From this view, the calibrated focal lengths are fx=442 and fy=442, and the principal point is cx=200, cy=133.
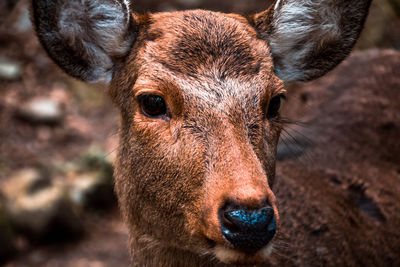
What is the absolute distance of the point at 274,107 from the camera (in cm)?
343

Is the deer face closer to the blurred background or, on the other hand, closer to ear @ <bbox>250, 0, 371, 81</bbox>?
ear @ <bbox>250, 0, 371, 81</bbox>

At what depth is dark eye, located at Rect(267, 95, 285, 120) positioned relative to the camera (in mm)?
3406

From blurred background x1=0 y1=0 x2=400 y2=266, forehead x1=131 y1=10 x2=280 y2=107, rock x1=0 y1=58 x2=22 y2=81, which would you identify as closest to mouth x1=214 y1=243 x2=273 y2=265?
forehead x1=131 y1=10 x2=280 y2=107

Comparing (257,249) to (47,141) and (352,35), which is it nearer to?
(352,35)

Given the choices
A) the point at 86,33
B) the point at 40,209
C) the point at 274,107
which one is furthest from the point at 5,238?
the point at 274,107

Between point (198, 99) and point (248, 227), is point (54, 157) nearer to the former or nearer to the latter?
point (198, 99)

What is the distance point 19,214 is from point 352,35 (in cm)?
557

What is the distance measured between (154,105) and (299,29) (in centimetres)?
156

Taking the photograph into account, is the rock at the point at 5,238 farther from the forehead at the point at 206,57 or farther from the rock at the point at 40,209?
the forehead at the point at 206,57

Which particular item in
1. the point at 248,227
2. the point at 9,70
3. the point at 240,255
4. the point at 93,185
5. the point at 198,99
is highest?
the point at 198,99

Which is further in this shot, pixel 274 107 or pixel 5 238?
pixel 5 238

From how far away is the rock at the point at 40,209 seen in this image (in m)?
6.94

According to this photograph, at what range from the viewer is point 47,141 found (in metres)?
9.48

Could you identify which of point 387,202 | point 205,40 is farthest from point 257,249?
point 387,202
